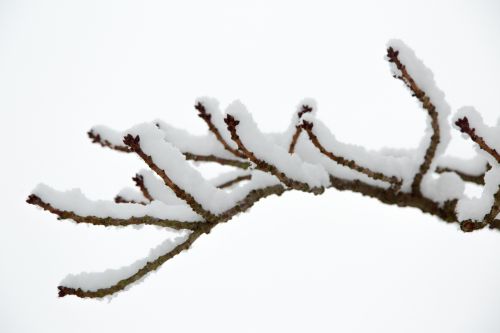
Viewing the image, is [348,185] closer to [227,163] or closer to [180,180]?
[227,163]

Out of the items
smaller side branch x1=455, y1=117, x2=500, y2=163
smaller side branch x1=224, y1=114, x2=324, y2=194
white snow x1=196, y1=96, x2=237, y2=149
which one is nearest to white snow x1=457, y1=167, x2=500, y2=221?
smaller side branch x1=455, y1=117, x2=500, y2=163

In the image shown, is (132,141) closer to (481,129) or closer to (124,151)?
(124,151)

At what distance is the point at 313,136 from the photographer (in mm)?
1940

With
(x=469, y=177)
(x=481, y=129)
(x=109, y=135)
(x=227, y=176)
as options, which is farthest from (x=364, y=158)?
(x=109, y=135)

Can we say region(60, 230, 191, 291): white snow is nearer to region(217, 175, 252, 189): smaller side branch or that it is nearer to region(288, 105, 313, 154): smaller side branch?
region(288, 105, 313, 154): smaller side branch

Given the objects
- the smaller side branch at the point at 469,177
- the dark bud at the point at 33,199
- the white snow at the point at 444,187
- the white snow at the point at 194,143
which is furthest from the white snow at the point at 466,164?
the dark bud at the point at 33,199

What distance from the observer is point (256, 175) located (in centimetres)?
232

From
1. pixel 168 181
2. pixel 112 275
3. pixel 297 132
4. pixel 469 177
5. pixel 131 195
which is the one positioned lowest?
pixel 112 275

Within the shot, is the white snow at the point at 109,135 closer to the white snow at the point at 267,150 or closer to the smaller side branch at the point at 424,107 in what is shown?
the white snow at the point at 267,150

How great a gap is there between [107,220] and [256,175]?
0.82m

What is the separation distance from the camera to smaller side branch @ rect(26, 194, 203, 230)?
1.62 m

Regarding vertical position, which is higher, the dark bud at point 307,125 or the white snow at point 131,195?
the white snow at point 131,195

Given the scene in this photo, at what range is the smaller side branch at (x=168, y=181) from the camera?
162cm

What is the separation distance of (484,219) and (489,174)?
19cm
